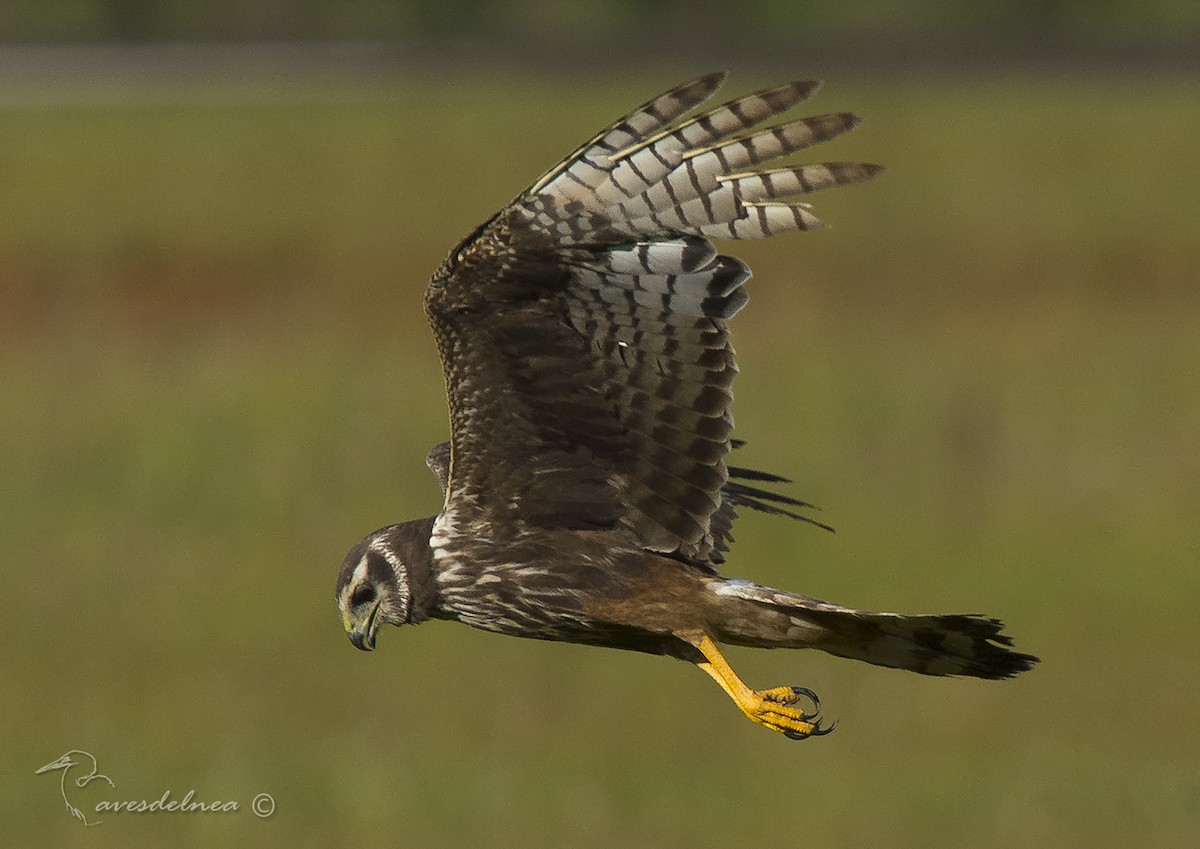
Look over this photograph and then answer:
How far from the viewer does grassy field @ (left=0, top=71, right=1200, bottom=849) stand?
46.0 ft

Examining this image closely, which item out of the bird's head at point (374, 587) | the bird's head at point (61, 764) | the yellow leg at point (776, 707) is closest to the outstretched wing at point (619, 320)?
the bird's head at point (374, 587)

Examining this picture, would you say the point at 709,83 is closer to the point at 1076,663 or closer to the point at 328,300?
the point at 1076,663

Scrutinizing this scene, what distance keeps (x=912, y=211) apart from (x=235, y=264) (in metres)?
8.18

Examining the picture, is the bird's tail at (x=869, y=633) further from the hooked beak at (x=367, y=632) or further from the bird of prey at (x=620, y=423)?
the hooked beak at (x=367, y=632)

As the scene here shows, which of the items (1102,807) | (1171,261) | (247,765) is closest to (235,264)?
(1171,261)

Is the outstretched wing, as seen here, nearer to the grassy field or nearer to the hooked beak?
the hooked beak

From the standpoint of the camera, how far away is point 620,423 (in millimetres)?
6984

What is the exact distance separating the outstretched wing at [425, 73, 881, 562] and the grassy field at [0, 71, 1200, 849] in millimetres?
6311

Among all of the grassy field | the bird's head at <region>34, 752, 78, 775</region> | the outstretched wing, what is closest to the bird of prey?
the outstretched wing

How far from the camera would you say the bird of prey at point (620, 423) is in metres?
6.43

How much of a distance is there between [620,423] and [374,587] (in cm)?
89

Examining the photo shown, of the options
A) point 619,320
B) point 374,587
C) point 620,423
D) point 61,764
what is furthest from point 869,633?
point 61,764

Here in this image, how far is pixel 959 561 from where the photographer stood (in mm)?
18234

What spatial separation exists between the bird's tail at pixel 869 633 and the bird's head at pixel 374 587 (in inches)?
36.8
